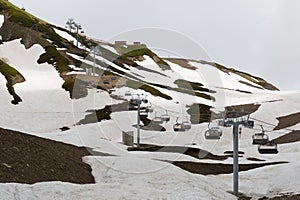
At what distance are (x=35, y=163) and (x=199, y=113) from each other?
2949 inches

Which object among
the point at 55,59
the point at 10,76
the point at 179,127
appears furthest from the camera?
the point at 55,59

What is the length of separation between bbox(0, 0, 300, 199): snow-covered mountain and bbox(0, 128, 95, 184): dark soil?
65.9 inches

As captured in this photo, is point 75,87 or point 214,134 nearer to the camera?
point 214,134

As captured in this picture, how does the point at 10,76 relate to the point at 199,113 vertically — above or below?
above

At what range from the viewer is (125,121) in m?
81.0

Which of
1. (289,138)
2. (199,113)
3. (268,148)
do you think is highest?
(199,113)

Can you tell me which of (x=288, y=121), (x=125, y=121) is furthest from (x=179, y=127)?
(x=288, y=121)

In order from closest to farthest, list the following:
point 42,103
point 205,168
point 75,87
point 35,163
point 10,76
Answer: point 35,163
point 205,168
point 42,103
point 75,87
point 10,76

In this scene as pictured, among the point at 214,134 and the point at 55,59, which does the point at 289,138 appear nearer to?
the point at 214,134

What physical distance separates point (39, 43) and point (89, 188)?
119067mm

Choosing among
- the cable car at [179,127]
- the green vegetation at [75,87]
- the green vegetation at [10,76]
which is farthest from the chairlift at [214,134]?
the green vegetation at [10,76]

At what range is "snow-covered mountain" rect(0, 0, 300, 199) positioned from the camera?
31355mm

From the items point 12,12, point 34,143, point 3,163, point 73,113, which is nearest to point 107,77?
point 73,113

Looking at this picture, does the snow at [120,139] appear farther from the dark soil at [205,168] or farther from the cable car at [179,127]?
the cable car at [179,127]
